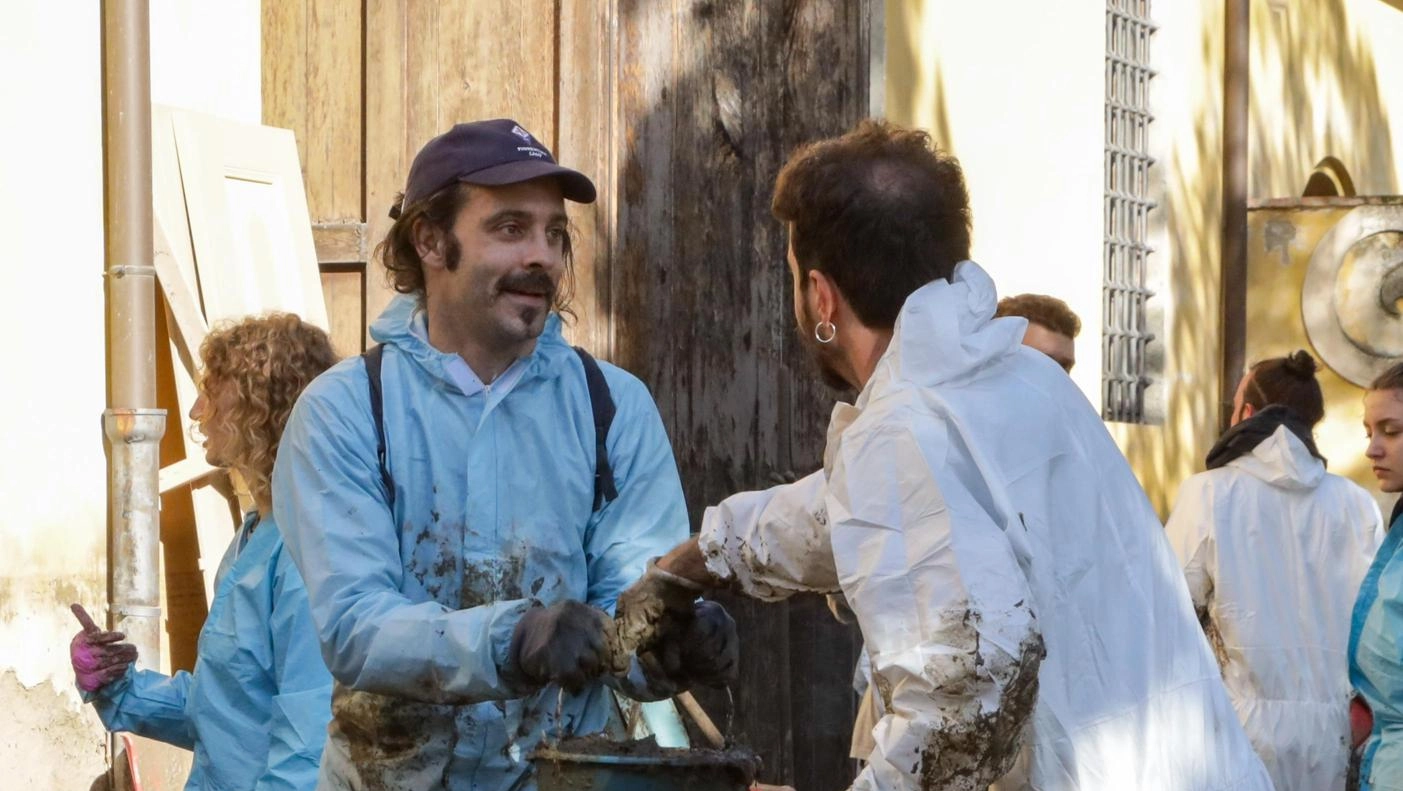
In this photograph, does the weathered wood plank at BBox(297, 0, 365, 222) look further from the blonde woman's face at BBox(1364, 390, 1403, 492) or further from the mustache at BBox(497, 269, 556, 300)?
the mustache at BBox(497, 269, 556, 300)

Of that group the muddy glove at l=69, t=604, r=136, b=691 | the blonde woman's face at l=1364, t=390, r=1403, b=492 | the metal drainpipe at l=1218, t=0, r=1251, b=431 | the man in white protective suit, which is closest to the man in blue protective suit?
the man in white protective suit

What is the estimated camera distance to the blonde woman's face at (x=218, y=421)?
14.8 feet

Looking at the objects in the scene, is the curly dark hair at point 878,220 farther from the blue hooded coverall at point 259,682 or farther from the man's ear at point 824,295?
the blue hooded coverall at point 259,682

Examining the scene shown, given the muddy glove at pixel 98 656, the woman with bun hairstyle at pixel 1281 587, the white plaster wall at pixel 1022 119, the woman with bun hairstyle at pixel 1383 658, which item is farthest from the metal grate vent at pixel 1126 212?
the muddy glove at pixel 98 656

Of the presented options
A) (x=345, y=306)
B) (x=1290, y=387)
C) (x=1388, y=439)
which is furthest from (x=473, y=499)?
(x=1290, y=387)

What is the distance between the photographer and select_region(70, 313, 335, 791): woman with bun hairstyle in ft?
14.0

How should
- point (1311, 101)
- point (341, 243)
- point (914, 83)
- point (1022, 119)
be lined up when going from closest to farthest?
point (341, 243), point (914, 83), point (1022, 119), point (1311, 101)

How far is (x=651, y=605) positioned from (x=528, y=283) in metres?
0.70

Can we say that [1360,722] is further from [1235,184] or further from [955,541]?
[1235,184]

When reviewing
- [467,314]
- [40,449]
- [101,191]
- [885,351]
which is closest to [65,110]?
[101,191]

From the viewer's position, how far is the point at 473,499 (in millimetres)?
3342

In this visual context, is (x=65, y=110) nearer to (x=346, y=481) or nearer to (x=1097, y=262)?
(x=346, y=481)

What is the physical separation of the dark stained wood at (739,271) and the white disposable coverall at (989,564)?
3.34 metres

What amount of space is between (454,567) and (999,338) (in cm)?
102
